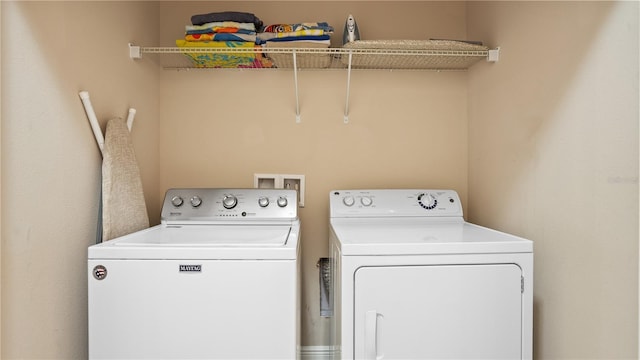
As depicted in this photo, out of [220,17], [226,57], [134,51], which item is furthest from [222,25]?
[134,51]

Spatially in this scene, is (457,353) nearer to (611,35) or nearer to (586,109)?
(586,109)

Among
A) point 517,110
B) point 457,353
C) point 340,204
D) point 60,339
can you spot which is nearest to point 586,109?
point 517,110

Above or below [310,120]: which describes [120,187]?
below

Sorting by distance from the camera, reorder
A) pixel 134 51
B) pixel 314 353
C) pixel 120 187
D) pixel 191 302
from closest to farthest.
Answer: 1. pixel 191 302
2. pixel 120 187
3. pixel 134 51
4. pixel 314 353

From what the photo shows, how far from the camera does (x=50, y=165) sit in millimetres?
1203

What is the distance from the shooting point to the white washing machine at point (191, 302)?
3.92 ft

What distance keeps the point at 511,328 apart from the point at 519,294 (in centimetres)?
12

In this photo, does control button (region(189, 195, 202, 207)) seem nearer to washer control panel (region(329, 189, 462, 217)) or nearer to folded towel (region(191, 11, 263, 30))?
washer control panel (region(329, 189, 462, 217))

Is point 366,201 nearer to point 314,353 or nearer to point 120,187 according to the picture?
point 314,353

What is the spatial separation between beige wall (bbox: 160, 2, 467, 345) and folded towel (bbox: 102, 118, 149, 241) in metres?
0.57

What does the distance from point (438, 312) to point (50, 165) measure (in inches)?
54.7

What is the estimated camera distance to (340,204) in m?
1.96

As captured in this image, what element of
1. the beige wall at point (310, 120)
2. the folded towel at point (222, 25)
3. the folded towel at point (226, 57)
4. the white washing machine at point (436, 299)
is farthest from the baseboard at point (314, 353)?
the folded towel at point (222, 25)

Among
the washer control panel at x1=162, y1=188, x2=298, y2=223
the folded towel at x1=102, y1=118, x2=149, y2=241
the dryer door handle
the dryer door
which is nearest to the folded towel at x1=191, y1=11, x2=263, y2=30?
the folded towel at x1=102, y1=118, x2=149, y2=241
